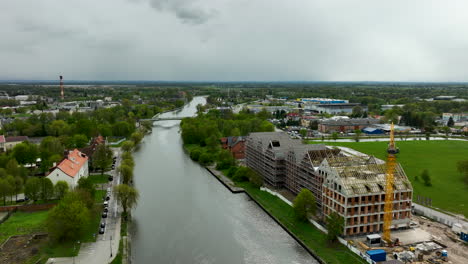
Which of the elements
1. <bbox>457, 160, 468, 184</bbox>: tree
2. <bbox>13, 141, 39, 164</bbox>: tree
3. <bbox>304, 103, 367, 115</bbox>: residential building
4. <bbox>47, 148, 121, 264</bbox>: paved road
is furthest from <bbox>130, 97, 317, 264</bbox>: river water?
<bbox>304, 103, 367, 115</bbox>: residential building

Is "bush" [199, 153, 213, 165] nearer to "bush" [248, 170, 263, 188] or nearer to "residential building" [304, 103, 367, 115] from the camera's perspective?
"bush" [248, 170, 263, 188]

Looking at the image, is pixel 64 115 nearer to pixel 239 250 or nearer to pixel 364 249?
pixel 239 250

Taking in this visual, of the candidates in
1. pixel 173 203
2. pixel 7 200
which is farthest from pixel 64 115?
pixel 173 203

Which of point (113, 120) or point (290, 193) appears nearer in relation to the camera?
point (290, 193)

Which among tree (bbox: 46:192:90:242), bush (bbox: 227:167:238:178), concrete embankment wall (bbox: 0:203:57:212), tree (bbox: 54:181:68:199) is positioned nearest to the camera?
tree (bbox: 46:192:90:242)

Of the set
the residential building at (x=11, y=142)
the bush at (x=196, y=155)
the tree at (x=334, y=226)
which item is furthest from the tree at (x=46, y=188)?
the residential building at (x=11, y=142)

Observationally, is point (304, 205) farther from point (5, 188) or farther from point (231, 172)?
point (5, 188)
